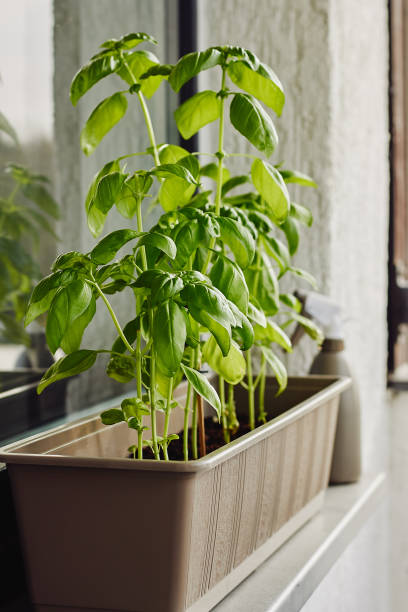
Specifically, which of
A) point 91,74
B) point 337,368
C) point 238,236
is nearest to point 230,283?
point 238,236

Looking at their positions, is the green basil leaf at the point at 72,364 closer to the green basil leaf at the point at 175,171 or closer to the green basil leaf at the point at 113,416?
the green basil leaf at the point at 113,416

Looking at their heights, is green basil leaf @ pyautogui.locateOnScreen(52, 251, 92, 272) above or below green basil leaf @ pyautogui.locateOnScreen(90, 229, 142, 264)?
below

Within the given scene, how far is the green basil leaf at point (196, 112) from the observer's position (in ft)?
2.64

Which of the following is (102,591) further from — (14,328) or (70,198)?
(70,198)

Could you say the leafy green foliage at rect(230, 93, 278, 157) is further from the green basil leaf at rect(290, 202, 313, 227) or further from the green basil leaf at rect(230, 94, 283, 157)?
the green basil leaf at rect(290, 202, 313, 227)

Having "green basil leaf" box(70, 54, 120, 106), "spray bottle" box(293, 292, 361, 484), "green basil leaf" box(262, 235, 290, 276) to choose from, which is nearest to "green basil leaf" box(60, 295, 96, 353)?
"green basil leaf" box(70, 54, 120, 106)

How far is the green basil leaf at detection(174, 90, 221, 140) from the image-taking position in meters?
0.80

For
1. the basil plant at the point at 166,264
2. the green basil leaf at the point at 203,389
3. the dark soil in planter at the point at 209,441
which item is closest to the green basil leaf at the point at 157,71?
the basil plant at the point at 166,264

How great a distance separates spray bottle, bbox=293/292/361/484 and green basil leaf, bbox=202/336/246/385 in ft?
1.46

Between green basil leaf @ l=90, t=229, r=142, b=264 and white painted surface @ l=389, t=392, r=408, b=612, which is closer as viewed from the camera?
green basil leaf @ l=90, t=229, r=142, b=264

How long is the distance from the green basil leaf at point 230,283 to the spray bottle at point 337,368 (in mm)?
515

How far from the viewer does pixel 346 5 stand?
→ 1.50 meters

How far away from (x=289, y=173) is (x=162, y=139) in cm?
41

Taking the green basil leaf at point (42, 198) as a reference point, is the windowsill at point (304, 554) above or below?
below
